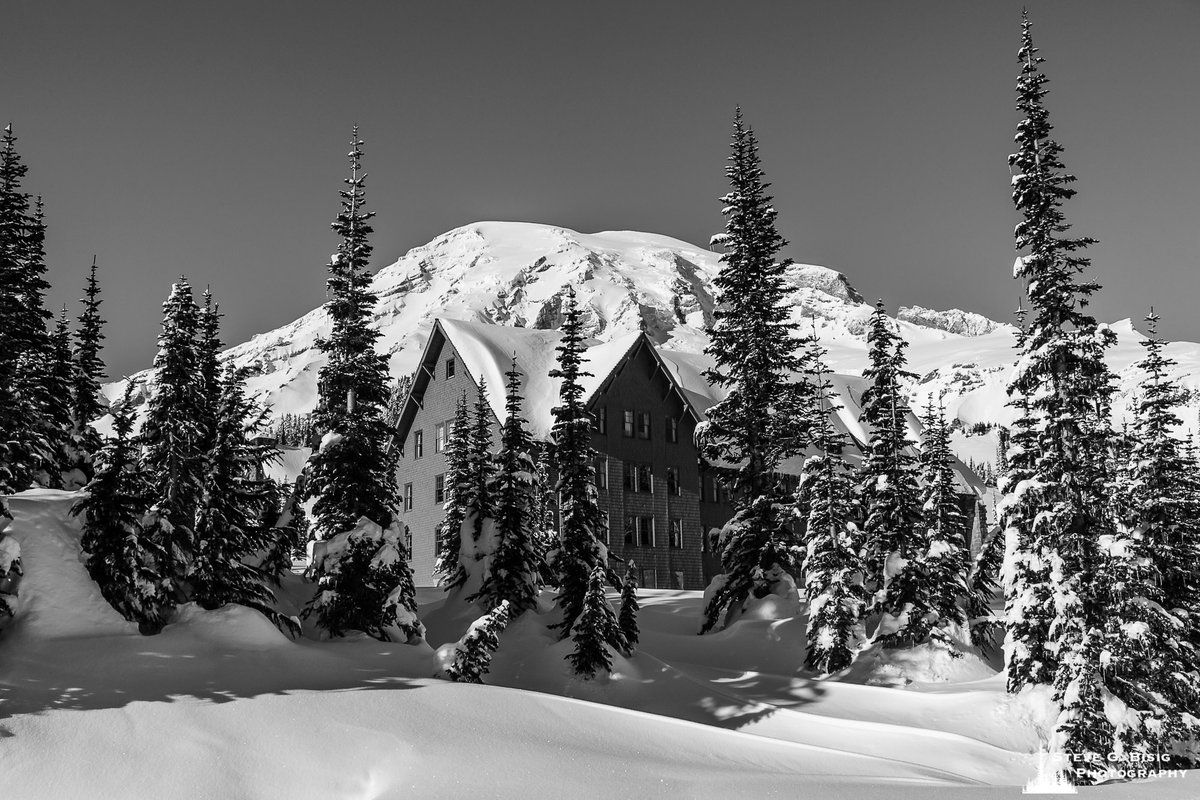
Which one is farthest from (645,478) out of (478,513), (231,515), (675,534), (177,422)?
(177,422)

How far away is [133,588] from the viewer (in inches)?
826

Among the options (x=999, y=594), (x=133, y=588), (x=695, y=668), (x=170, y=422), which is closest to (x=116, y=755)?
(x=133, y=588)

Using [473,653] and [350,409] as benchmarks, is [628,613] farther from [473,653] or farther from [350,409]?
[350,409]

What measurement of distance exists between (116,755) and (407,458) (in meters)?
41.4

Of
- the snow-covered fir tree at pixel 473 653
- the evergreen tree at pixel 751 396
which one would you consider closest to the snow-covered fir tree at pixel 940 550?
the evergreen tree at pixel 751 396

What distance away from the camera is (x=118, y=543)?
21219mm

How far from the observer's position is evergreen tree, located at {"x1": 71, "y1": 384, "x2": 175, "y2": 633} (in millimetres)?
20969

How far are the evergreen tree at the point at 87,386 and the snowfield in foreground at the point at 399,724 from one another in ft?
38.5

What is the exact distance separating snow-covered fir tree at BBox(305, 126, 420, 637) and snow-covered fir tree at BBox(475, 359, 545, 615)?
4.75m

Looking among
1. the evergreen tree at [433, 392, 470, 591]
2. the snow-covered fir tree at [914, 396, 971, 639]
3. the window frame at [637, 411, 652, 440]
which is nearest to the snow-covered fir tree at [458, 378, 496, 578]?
the evergreen tree at [433, 392, 470, 591]

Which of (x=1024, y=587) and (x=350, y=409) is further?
(x=350, y=409)

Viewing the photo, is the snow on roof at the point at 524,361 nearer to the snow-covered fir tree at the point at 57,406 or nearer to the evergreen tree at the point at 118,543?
the snow-covered fir tree at the point at 57,406

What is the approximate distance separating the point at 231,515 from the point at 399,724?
580 inches

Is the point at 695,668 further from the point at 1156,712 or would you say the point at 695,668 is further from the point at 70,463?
the point at 70,463
